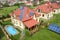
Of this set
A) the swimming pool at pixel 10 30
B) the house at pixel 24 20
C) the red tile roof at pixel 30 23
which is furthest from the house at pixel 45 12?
the swimming pool at pixel 10 30

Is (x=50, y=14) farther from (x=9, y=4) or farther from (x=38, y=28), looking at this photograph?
(x=9, y=4)

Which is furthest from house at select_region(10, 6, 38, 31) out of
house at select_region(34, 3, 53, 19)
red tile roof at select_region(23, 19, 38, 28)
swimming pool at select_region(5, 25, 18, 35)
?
house at select_region(34, 3, 53, 19)

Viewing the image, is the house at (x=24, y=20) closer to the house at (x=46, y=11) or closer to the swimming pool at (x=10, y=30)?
the swimming pool at (x=10, y=30)

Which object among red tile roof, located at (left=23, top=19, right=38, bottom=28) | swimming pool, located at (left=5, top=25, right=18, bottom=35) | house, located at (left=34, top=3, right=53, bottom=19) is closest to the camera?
swimming pool, located at (left=5, top=25, right=18, bottom=35)

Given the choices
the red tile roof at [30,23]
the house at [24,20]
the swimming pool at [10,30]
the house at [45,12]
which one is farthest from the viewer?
the house at [45,12]

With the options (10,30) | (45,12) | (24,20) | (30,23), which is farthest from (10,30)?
(45,12)

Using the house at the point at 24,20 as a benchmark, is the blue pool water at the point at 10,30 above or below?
below

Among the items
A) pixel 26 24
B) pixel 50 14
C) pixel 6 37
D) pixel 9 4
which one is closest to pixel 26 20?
pixel 26 24

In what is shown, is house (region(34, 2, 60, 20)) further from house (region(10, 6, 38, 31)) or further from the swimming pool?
the swimming pool
